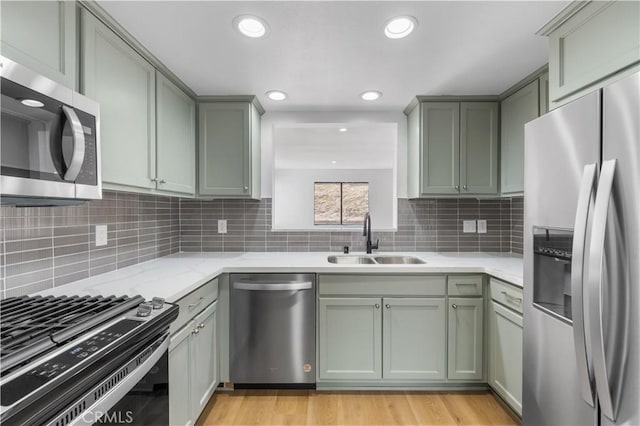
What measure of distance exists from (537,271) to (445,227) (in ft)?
4.92

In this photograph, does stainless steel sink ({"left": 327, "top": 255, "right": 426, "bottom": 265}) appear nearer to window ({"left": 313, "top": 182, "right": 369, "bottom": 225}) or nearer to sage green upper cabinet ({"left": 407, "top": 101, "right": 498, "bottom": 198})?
sage green upper cabinet ({"left": 407, "top": 101, "right": 498, "bottom": 198})

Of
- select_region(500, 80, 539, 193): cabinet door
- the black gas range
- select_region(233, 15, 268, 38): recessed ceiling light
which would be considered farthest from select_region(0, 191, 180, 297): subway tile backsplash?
select_region(500, 80, 539, 193): cabinet door

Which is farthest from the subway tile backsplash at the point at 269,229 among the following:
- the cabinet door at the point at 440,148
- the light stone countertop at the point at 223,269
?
the cabinet door at the point at 440,148

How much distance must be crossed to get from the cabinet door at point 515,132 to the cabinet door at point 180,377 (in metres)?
2.35

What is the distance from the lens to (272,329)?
205 centimetres

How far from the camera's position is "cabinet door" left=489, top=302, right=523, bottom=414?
1709 mm

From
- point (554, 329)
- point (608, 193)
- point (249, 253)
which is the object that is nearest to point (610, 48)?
point (608, 193)

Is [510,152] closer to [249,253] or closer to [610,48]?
[610,48]

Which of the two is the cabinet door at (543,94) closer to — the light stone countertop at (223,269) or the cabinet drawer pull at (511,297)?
the light stone countertop at (223,269)

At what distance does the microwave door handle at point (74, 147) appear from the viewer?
3.32ft

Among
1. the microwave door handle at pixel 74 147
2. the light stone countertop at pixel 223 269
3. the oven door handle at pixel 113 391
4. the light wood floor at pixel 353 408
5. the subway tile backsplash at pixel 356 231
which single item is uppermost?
the microwave door handle at pixel 74 147

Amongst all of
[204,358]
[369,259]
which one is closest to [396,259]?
[369,259]

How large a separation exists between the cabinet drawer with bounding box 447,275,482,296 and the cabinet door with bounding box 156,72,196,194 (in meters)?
1.99

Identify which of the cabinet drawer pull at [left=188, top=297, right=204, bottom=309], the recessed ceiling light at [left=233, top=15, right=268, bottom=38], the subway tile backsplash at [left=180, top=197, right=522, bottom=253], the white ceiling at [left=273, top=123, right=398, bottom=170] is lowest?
the cabinet drawer pull at [left=188, top=297, right=204, bottom=309]
